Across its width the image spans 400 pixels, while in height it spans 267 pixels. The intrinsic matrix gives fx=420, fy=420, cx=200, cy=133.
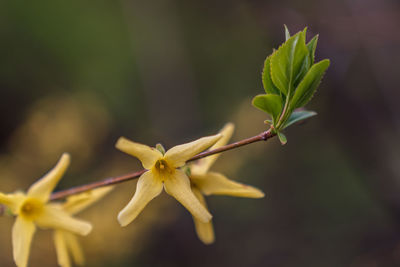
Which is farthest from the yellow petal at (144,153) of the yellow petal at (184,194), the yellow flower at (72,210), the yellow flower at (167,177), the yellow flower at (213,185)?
the yellow flower at (72,210)

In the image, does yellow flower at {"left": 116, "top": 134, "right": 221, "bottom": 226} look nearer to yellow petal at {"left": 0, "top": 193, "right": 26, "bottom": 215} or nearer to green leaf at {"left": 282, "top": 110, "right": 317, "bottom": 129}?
green leaf at {"left": 282, "top": 110, "right": 317, "bottom": 129}

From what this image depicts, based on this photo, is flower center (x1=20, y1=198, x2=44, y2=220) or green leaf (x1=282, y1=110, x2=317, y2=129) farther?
flower center (x1=20, y1=198, x2=44, y2=220)

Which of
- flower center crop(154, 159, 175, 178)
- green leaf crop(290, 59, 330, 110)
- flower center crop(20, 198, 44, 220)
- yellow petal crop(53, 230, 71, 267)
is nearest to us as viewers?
green leaf crop(290, 59, 330, 110)

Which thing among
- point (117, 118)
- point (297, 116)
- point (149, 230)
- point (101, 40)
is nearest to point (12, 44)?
point (101, 40)

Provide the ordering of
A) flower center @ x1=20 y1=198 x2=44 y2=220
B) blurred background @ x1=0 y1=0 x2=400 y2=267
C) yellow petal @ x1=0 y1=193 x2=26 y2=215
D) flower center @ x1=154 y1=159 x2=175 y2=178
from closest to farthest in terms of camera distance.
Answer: flower center @ x1=154 y1=159 x2=175 y2=178 → yellow petal @ x1=0 y1=193 x2=26 y2=215 → flower center @ x1=20 y1=198 x2=44 y2=220 → blurred background @ x1=0 y1=0 x2=400 y2=267

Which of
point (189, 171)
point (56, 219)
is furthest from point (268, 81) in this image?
point (56, 219)

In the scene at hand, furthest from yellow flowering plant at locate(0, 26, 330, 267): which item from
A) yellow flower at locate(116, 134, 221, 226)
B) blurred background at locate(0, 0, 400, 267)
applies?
blurred background at locate(0, 0, 400, 267)

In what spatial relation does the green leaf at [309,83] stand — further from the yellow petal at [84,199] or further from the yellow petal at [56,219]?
the yellow petal at [56,219]

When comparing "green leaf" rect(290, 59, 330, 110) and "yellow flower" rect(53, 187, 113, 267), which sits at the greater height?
"green leaf" rect(290, 59, 330, 110)
